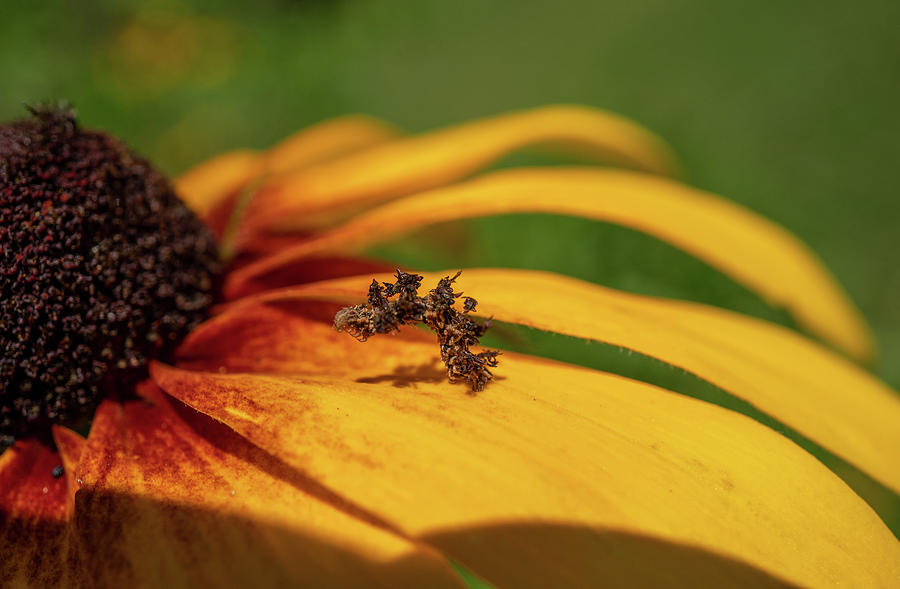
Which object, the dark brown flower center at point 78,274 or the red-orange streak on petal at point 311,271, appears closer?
the dark brown flower center at point 78,274

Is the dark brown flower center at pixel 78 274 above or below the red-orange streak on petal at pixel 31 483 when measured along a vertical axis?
above

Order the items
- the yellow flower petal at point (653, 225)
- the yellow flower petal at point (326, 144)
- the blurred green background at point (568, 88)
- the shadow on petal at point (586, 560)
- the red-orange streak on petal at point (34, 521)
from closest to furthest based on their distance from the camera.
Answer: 1. the shadow on petal at point (586, 560)
2. the red-orange streak on petal at point (34, 521)
3. the yellow flower petal at point (653, 225)
4. the yellow flower petal at point (326, 144)
5. the blurred green background at point (568, 88)

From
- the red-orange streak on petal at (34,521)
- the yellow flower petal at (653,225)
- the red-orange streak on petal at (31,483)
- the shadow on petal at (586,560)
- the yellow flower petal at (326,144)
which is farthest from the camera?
the yellow flower petal at (326,144)

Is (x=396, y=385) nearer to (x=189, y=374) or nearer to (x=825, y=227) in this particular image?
(x=189, y=374)

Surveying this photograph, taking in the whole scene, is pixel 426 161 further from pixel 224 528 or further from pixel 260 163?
pixel 224 528

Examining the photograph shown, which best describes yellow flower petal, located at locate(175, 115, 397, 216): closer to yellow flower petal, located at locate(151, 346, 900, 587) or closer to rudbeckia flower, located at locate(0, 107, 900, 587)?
rudbeckia flower, located at locate(0, 107, 900, 587)

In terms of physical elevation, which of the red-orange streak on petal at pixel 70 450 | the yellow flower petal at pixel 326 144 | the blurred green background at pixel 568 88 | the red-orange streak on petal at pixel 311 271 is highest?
the blurred green background at pixel 568 88

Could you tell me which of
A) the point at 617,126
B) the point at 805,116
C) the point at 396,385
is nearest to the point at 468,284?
the point at 396,385

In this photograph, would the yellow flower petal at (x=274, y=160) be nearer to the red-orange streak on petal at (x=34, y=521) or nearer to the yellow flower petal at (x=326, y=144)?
the yellow flower petal at (x=326, y=144)

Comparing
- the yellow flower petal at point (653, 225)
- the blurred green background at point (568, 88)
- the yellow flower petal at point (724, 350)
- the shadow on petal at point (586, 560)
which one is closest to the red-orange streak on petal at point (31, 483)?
the yellow flower petal at point (724, 350)
